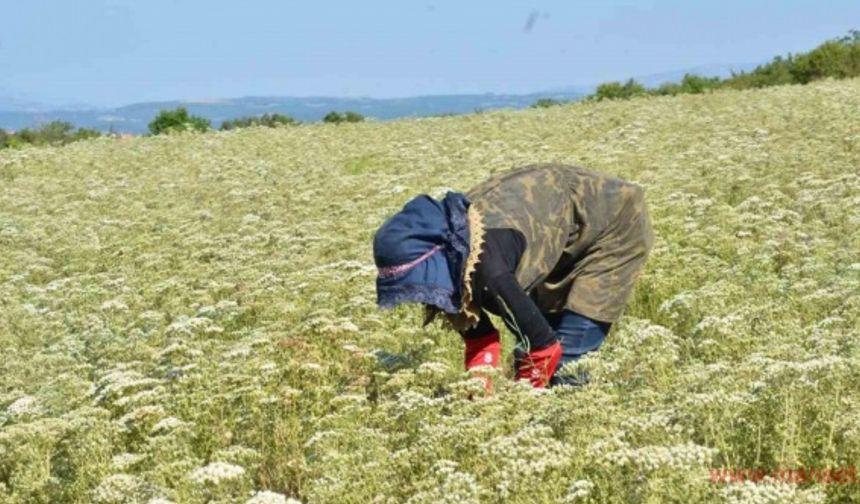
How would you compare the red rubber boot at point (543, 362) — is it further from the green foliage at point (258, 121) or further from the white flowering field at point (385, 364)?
the green foliage at point (258, 121)

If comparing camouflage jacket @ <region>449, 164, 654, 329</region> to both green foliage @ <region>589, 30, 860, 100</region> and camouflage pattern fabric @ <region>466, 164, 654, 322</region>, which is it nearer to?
camouflage pattern fabric @ <region>466, 164, 654, 322</region>

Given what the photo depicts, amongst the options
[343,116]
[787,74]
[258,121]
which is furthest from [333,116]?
[787,74]

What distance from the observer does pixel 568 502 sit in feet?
13.1

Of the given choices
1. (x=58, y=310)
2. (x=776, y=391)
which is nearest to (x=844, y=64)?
(x=58, y=310)

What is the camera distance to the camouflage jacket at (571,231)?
557 centimetres

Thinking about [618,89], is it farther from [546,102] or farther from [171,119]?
[171,119]

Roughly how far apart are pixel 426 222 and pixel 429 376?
2.94ft

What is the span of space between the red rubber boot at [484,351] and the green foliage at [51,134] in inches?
1288

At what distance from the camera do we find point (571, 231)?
591cm

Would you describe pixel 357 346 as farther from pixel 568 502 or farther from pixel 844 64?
pixel 844 64

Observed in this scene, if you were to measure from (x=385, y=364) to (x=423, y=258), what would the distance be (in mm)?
1452

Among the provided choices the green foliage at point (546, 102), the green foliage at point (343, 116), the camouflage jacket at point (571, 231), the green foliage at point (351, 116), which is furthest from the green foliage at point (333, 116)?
the camouflage jacket at point (571, 231)

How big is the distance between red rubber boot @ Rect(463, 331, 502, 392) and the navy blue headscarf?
26.6 inches

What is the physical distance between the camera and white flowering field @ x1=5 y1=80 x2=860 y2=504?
14.1 feet
